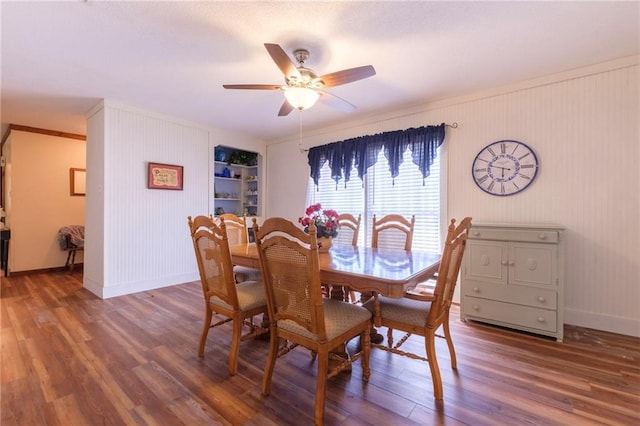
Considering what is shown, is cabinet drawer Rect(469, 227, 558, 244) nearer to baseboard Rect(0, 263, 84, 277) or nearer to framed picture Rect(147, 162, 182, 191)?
framed picture Rect(147, 162, 182, 191)

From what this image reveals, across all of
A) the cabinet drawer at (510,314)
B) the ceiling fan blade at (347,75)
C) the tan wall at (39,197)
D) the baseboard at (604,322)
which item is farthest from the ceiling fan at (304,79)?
the tan wall at (39,197)

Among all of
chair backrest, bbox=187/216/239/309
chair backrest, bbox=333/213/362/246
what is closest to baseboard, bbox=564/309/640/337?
chair backrest, bbox=333/213/362/246

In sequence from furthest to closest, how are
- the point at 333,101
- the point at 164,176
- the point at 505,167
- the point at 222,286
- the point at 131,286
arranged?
the point at 164,176, the point at 131,286, the point at 505,167, the point at 333,101, the point at 222,286

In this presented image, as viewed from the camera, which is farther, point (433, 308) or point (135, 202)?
point (135, 202)

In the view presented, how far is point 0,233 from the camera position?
14.4ft

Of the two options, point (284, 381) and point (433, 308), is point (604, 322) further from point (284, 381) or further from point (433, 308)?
point (284, 381)

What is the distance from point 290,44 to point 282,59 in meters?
0.41

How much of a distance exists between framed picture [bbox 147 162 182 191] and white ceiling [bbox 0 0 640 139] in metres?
0.94

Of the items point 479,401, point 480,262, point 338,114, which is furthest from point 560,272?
point 338,114

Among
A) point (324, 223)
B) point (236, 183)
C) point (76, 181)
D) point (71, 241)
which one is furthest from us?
point (236, 183)

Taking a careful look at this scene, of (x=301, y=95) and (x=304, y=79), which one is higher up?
(x=304, y=79)

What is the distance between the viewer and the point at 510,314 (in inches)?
102

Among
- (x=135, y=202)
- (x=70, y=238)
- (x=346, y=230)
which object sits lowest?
(x=70, y=238)

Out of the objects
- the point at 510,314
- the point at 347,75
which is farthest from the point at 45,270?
the point at 510,314
